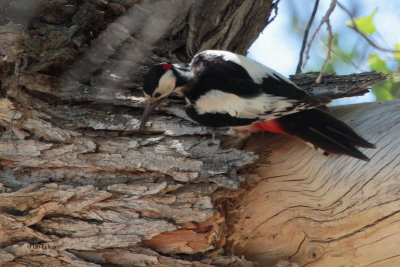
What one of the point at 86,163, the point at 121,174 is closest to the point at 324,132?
the point at 121,174

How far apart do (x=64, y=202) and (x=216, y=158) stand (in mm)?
795

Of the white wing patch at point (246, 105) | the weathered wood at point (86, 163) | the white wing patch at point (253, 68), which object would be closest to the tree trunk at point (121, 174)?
the weathered wood at point (86, 163)

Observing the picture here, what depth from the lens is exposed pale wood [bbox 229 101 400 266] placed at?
2.03 metres

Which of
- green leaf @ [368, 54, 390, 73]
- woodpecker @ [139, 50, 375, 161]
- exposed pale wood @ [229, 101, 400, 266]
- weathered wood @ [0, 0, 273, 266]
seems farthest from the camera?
green leaf @ [368, 54, 390, 73]

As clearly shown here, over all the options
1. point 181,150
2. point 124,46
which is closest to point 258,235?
point 181,150

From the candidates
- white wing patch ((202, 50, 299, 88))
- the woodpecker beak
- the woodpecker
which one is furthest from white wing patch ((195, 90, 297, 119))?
the woodpecker beak

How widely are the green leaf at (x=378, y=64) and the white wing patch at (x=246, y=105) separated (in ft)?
4.36

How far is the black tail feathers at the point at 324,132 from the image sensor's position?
2.20 m

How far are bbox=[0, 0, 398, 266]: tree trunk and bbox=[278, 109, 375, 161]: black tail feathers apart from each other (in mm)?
62

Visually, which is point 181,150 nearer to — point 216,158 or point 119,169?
point 216,158

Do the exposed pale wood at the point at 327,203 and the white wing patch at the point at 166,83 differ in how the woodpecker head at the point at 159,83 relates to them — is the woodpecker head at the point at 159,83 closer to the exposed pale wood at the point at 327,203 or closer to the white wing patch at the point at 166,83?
the white wing patch at the point at 166,83

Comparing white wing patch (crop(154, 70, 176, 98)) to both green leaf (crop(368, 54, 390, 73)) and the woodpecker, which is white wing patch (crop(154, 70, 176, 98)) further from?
green leaf (crop(368, 54, 390, 73))

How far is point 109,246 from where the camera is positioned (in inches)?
84.2

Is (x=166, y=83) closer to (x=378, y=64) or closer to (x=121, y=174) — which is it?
(x=121, y=174)
